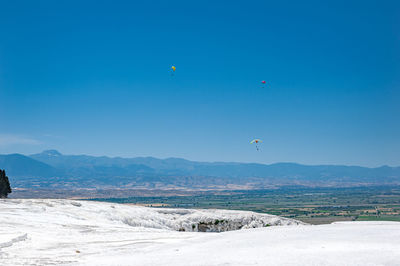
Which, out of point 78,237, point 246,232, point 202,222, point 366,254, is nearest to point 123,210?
point 202,222

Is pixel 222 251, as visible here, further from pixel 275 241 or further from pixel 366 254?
pixel 366 254

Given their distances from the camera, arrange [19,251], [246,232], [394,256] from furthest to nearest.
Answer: [246,232] < [19,251] < [394,256]

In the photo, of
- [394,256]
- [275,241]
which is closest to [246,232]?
[275,241]

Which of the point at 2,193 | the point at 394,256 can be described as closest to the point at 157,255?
the point at 394,256

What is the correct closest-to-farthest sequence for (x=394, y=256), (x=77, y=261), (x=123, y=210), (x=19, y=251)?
(x=394, y=256) → (x=77, y=261) → (x=19, y=251) → (x=123, y=210)

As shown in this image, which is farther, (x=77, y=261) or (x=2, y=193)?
(x=2, y=193)

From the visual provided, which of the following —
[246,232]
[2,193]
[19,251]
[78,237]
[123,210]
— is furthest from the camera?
[2,193]

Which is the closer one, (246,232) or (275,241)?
(275,241)

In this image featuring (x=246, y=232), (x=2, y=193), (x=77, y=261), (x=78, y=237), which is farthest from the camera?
(x=2, y=193)

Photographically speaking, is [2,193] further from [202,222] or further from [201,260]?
[201,260]
